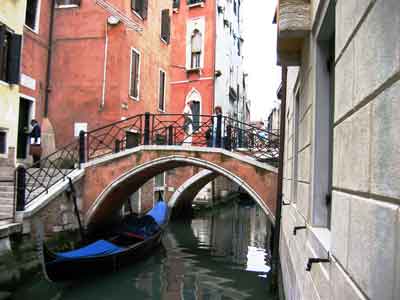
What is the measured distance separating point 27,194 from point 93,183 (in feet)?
6.26

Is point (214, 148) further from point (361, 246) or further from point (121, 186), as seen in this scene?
point (361, 246)

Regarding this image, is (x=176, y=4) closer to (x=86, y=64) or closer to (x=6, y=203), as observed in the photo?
(x=86, y=64)

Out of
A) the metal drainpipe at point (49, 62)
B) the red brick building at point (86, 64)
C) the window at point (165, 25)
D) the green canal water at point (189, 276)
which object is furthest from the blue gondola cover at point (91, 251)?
the window at point (165, 25)

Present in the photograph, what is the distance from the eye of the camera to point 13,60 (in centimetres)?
966

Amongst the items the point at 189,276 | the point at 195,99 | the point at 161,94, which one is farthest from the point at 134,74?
the point at 189,276

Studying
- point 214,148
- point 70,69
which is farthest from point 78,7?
point 214,148

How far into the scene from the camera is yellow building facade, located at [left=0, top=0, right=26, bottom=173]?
936 centimetres

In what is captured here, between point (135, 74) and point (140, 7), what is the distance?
2.43m

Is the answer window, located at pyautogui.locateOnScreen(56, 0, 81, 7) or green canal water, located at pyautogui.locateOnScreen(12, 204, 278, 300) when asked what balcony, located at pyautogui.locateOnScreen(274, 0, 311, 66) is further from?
window, located at pyautogui.locateOnScreen(56, 0, 81, 7)

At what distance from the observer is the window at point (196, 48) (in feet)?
67.9

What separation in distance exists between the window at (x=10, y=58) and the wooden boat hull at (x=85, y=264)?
5005mm

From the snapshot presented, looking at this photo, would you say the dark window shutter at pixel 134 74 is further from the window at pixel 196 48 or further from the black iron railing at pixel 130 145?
the window at pixel 196 48

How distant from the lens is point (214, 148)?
10133 millimetres

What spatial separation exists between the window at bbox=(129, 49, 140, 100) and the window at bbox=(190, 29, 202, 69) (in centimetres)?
686
